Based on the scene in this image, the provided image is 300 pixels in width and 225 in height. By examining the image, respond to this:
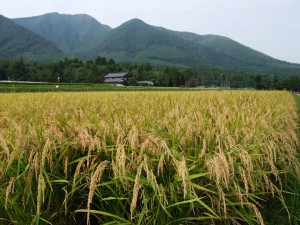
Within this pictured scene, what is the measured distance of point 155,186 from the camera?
2.06 meters

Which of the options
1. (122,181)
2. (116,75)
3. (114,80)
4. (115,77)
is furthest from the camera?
(116,75)

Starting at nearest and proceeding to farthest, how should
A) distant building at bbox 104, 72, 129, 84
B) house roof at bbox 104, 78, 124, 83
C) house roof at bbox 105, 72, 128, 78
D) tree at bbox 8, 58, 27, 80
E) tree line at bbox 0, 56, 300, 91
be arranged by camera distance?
tree at bbox 8, 58, 27, 80
tree line at bbox 0, 56, 300, 91
house roof at bbox 104, 78, 124, 83
distant building at bbox 104, 72, 129, 84
house roof at bbox 105, 72, 128, 78

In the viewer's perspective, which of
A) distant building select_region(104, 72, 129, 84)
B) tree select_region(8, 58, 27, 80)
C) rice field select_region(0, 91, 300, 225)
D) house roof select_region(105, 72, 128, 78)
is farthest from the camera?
house roof select_region(105, 72, 128, 78)

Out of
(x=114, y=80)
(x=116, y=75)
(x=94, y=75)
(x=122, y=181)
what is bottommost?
(x=114, y=80)

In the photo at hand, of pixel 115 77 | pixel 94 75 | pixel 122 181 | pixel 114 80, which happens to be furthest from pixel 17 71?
pixel 122 181

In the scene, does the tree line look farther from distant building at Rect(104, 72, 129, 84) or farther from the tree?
distant building at Rect(104, 72, 129, 84)

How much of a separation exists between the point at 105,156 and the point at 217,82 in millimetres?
158951

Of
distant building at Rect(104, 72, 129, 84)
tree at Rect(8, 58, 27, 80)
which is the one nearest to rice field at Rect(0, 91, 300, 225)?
tree at Rect(8, 58, 27, 80)

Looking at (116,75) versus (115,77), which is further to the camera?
(116,75)

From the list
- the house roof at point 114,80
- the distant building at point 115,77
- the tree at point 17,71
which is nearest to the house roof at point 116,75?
the distant building at point 115,77

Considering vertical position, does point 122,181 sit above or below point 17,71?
below

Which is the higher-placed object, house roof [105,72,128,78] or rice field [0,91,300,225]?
rice field [0,91,300,225]

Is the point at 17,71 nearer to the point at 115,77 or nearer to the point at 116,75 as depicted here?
the point at 115,77

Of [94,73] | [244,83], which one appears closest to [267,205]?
[94,73]
